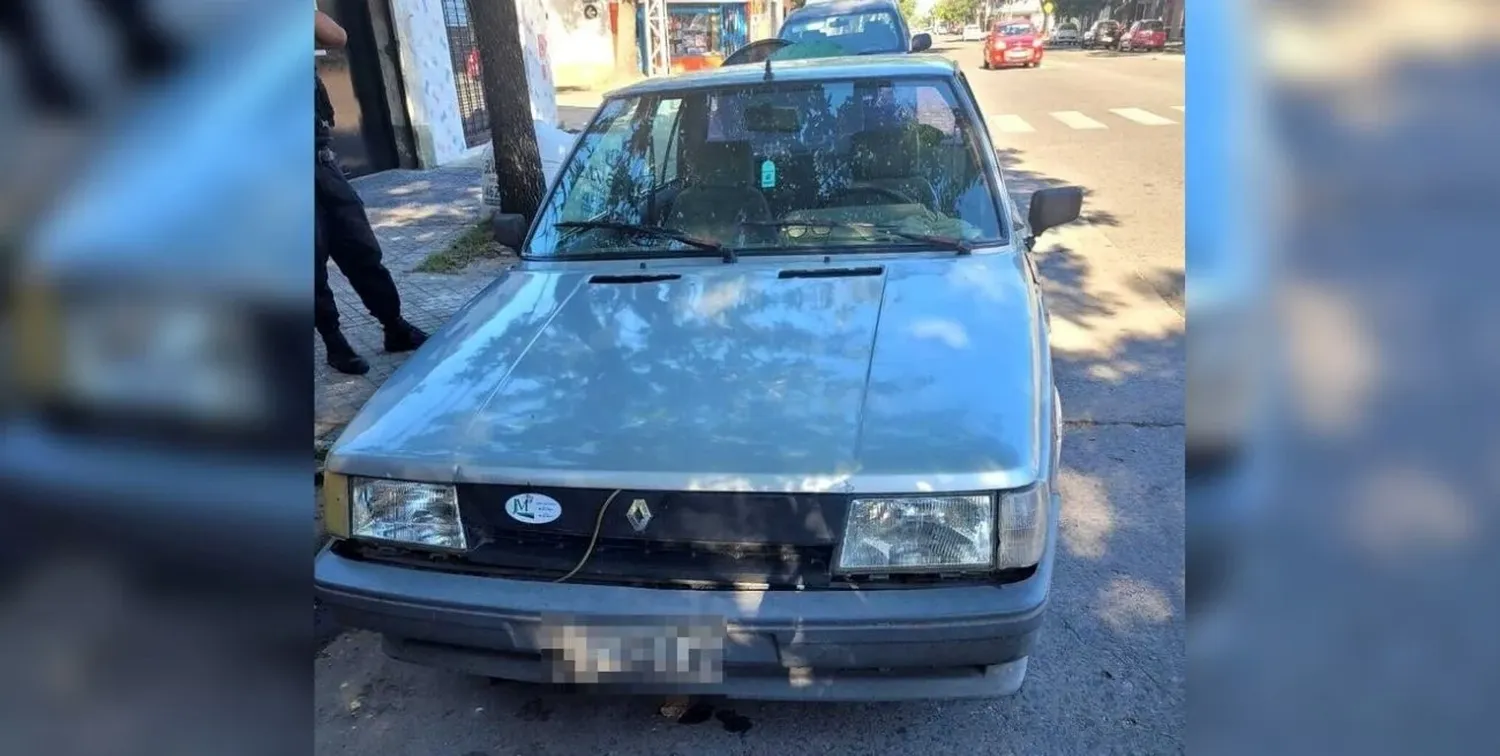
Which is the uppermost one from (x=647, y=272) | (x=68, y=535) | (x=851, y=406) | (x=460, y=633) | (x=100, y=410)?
(x=100, y=410)

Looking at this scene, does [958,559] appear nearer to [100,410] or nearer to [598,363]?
[598,363]

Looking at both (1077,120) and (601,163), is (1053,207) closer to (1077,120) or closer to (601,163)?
(601,163)

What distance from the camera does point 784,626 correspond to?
1.91m

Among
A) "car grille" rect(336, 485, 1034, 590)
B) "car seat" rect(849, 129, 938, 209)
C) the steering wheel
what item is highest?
"car seat" rect(849, 129, 938, 209)

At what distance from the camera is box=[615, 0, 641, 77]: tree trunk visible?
24.8 metres

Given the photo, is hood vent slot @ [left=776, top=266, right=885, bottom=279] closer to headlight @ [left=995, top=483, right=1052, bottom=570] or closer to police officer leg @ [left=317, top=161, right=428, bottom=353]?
headlight @ [left=995, top=483, right=1052, bottom=570]

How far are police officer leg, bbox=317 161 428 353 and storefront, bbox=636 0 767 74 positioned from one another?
25.5m

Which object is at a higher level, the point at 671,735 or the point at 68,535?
the point at 68,535

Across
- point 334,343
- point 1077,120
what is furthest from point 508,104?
point 1077,120

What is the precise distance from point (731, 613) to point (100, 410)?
4.57 ft

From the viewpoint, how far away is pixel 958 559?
1.95m

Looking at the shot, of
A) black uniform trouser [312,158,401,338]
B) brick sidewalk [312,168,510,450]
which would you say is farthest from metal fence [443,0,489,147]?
black uniform trouser [312,158,401,338]

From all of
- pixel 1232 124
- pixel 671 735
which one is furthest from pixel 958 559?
pixel 1232 124

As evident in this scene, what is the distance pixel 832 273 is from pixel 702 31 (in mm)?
30802
